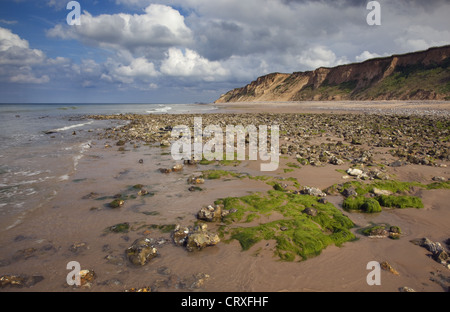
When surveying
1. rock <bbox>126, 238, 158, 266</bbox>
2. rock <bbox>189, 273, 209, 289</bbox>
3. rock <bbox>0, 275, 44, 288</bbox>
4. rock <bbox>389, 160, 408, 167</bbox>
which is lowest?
rock <bbox>189, 273, 209, 289</bbox>

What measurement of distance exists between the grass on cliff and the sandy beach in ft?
0.28

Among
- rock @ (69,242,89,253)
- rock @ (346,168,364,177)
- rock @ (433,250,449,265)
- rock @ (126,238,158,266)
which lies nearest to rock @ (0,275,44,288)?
rock @ (69,242,89,253)

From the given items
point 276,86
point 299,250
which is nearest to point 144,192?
point 299,250

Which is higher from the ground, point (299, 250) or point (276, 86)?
point (276, 86)

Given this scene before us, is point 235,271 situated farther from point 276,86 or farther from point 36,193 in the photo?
point 276,86

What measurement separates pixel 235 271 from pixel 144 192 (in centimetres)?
466

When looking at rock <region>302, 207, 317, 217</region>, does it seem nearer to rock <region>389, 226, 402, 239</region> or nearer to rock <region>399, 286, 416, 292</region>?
rock <region>389, 226, 402, 239</region>

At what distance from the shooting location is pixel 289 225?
18.5 ft

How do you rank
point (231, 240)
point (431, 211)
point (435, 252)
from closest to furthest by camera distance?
1. point (435, 252)
2. point (231, 240)
3. point (431, 211)

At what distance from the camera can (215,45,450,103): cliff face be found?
60.4m

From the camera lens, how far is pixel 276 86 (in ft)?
403

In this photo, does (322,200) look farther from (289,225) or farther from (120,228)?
→ (120,228)

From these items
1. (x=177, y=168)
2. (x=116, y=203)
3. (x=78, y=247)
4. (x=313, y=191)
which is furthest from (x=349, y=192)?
(x=78, y=247)

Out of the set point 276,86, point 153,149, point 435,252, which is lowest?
point 435,252
